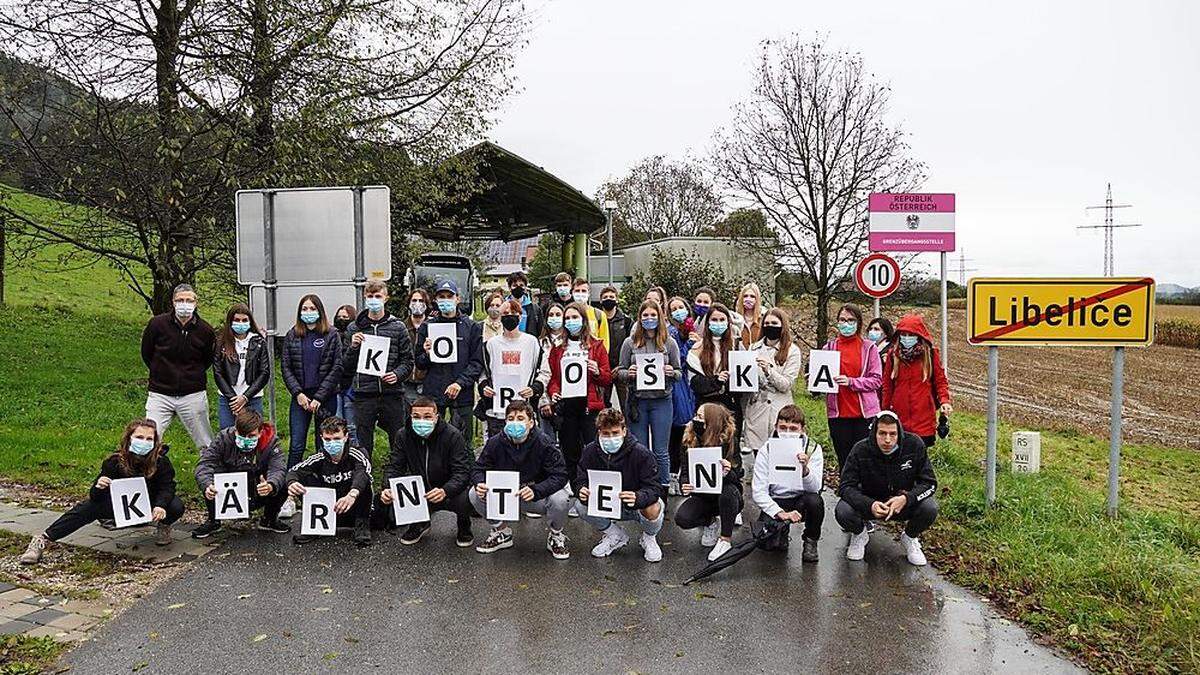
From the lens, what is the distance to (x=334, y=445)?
7059 mm

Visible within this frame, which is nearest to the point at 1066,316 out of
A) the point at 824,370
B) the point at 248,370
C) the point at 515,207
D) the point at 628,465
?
the point at 824,370

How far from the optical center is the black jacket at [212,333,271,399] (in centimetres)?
814

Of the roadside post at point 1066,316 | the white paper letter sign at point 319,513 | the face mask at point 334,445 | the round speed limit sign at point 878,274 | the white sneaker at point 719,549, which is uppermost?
the round speed limit sign at point 878,274

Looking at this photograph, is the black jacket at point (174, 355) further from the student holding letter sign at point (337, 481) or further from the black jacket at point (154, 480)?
the student holding letter sign at point (337, 481)

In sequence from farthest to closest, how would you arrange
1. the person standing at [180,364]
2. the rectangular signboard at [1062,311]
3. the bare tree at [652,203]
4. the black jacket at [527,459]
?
the bare tree at [652,203]
the person standing at [180,364]
the rectangular signboard at [1062,311]
the black jacket at [527,459]

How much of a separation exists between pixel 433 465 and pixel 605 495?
4.84 feet

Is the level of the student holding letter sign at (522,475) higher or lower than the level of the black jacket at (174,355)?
lower

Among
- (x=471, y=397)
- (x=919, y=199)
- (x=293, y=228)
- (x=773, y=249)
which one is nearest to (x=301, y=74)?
(x=293, y=228)

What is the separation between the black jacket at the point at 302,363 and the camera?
26.6 ft

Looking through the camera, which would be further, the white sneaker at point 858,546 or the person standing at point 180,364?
the person standing at point 180,364

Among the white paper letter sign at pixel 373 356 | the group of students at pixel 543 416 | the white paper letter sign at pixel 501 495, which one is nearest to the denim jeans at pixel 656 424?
the group of students at pixel 543 416

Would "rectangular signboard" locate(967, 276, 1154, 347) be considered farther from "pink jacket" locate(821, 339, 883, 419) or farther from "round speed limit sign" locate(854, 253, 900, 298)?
"round speed limit sign" locate(854, 253, 900, 298)

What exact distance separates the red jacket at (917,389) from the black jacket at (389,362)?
4.47 meters

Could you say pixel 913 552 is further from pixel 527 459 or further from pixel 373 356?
pixel 373 356
